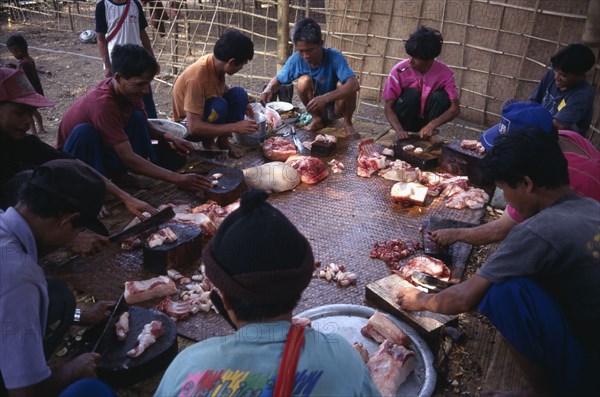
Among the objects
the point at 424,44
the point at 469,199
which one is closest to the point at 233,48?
the point at 424,44

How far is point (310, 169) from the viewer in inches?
198

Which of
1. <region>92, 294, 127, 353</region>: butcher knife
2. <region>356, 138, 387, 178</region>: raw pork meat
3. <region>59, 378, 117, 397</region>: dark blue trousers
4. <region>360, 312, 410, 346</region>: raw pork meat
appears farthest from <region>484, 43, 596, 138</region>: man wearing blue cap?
<region>59, 378, 117, 397</region>: dark blue trousers

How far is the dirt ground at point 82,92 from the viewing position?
2.88 meters

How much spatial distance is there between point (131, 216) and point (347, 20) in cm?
619

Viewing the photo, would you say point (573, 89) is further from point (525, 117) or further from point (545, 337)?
point (545, 337)

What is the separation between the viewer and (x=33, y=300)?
2037mm

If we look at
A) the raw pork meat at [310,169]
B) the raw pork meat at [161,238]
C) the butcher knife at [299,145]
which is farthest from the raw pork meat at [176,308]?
the butcher knife at [299,145]

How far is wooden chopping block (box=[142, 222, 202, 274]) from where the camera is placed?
3.57m

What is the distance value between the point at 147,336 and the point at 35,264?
897 millimetres

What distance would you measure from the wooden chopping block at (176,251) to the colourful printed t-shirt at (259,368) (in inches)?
81.2

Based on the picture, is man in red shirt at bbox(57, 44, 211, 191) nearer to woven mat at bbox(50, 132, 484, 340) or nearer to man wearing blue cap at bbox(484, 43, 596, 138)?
woven mat at bbox(50, 132, 484, 340)

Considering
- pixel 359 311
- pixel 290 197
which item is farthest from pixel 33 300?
pixel 290 197

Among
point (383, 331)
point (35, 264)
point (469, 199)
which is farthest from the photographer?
point (469, 199)

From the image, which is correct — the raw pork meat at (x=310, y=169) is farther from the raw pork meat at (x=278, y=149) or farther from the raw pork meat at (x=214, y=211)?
the raw pork meat at (x=214, y=211)
